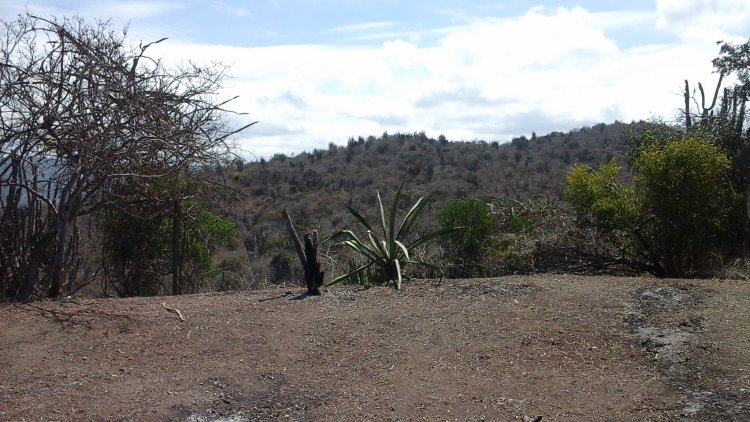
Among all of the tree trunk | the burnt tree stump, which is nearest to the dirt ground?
the burnt tree stump

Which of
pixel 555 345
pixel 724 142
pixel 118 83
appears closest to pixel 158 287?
pixel 118 83

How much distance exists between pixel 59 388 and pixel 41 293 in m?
3.06

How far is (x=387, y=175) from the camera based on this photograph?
3819cm

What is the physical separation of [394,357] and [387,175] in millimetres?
31381

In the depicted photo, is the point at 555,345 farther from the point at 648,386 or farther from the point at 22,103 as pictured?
the point at 22,103

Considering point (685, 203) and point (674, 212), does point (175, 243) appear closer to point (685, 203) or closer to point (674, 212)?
point (674, 212)

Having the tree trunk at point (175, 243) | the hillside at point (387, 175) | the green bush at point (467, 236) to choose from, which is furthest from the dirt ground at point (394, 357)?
the hillside at point (387, 175)

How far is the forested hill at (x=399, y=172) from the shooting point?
29969 millimetres

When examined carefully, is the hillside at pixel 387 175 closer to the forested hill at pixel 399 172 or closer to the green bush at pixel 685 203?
the forested hill at pixel 399 172

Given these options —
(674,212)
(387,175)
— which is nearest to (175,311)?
(674,212)

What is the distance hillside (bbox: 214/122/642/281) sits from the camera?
27.2 meters

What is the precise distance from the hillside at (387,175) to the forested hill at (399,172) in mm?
Answer: 42

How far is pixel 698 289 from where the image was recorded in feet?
28.0

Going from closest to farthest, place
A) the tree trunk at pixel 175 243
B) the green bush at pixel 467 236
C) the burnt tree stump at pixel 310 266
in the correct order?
the burnt tree stump at pixel 310 266 → the tree trunk at pixel 175 243 → the green bush at pixel 467 236
